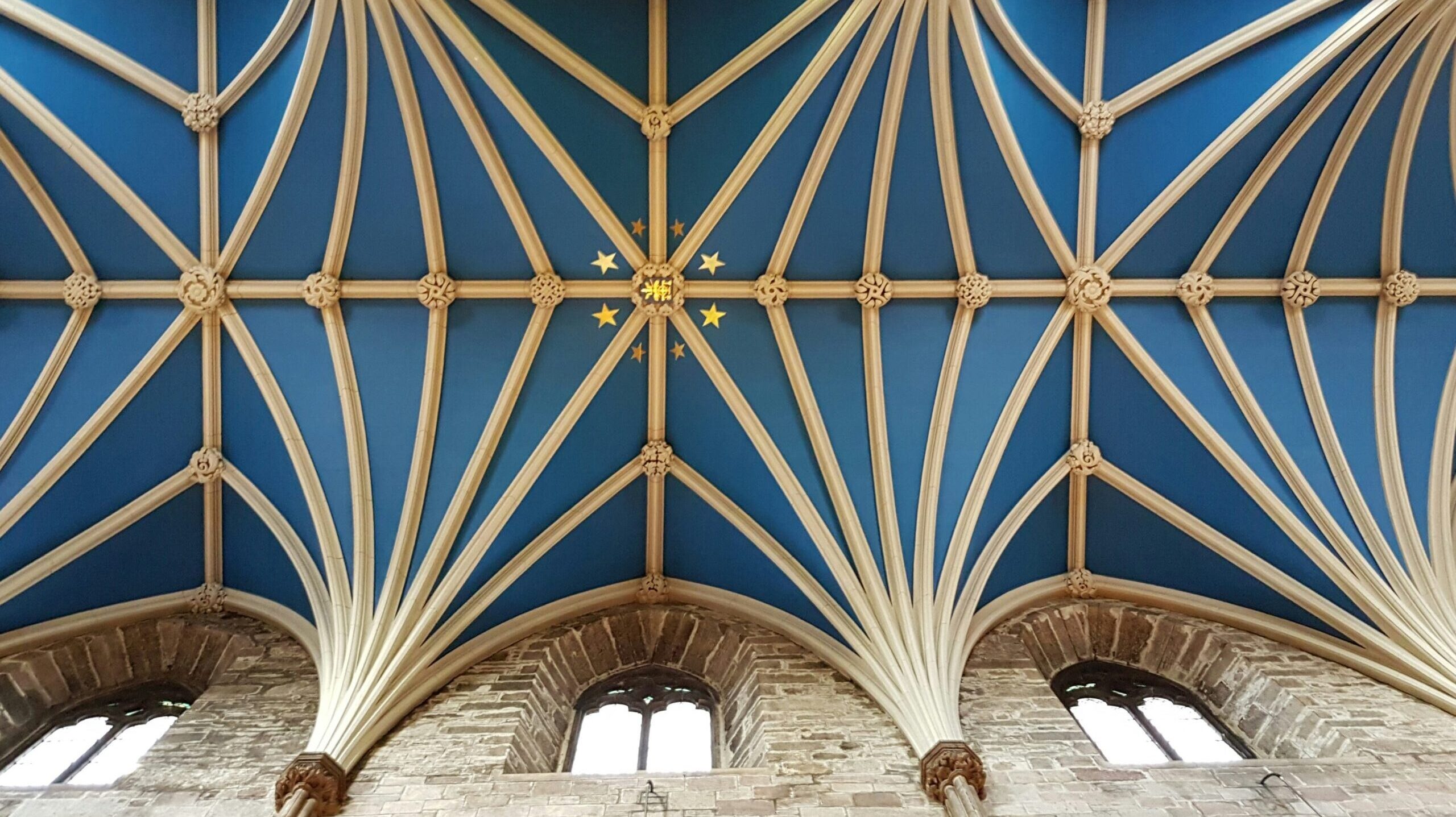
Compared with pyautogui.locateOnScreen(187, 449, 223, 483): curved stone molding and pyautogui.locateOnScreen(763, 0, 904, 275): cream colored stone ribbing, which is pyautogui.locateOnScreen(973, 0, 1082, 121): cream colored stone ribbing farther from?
pyautogui.locateOnScreen(187, 449, 223, 483): curved stone molding

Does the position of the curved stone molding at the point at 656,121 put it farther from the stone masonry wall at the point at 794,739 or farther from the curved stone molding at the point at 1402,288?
the curved stone molding at the point at 1402,288

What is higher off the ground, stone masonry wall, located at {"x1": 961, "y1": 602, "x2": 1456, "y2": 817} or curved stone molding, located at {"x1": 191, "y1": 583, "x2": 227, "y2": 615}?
curved stone molding, located at {"x1": 191, "y1": 583, "x2": 227, "y2": 615}

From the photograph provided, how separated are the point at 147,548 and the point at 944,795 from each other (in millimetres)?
8265

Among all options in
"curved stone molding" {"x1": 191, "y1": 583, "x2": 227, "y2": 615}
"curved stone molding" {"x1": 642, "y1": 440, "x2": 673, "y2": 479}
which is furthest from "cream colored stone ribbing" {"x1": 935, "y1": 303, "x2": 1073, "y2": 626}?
"curved stone molding" {"x1": 191, "y1": 583, "x2": 227, "y2": 615}

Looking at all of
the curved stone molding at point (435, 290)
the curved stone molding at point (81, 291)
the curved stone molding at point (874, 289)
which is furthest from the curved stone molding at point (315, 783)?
the curved stone molding at point (874, 289)

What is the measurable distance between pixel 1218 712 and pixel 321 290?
32.4 feet

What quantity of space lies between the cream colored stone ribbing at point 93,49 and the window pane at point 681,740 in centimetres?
764

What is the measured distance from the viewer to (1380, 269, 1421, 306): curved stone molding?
9703 mm

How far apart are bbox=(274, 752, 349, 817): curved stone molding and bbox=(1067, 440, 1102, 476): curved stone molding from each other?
772 centimetres

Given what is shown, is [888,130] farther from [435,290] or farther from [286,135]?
[286,135]

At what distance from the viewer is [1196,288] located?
9695 mm

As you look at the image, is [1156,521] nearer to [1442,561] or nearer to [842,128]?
[1442,561]

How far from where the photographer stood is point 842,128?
9031 millimetres

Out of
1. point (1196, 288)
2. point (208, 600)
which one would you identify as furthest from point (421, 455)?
point (1196, 288)
